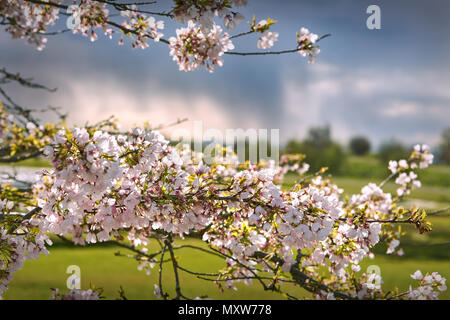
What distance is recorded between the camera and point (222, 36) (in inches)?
97.0

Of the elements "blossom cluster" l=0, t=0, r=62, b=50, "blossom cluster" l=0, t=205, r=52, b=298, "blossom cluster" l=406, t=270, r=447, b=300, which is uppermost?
"blossom cluster" l=0, t=0, r=62, b=50

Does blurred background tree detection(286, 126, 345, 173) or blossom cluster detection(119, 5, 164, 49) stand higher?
blossom cluster detection(119, 5, 164, 49)

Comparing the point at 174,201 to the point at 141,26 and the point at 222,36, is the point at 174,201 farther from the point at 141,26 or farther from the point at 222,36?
the point at 141,26

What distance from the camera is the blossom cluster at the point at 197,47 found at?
8.07 feet

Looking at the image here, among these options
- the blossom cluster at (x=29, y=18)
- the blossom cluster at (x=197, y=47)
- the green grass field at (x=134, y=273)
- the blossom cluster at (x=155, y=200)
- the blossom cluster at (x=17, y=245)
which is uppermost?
the blossom cluster at (x=29, y=18)

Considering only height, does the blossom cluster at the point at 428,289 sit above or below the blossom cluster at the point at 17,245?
below

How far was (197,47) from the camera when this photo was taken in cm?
252

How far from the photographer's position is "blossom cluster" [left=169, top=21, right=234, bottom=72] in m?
2.46

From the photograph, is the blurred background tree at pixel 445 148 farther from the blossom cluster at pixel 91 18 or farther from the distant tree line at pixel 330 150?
the blossom cluster at pixel 91 18

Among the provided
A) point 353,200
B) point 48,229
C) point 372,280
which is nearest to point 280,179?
point 353,200

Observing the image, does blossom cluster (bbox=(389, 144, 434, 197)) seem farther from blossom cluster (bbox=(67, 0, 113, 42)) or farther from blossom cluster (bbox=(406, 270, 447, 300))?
blossom cluster (bbox=(67, 0, 113, 42))

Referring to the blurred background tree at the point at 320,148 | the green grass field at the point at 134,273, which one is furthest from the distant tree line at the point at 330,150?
the green grass field at the point at 134,273

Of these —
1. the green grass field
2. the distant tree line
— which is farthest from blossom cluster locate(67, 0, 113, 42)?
the distant tree line
